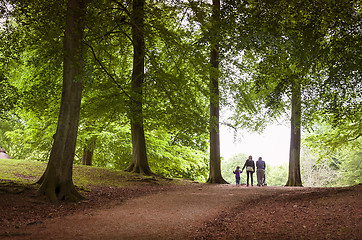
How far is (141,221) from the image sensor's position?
6992mm

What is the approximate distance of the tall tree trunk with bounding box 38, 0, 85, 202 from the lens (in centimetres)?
927

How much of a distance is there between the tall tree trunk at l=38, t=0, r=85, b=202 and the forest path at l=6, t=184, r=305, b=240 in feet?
5.75

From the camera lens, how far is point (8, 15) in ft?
32.2

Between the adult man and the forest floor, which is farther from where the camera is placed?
the adult man

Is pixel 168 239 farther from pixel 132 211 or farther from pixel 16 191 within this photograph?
pixel 16 191

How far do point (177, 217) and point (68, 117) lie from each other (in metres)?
4.60

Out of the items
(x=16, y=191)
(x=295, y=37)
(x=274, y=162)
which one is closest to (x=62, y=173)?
(x=16, y=191)

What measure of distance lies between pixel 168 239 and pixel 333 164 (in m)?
48.2

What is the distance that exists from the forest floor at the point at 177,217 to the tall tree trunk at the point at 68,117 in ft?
1.94

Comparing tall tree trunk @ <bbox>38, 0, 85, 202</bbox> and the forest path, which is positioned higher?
tall tree trunk @ <bbox>38, 0, 85, 202</bbox>

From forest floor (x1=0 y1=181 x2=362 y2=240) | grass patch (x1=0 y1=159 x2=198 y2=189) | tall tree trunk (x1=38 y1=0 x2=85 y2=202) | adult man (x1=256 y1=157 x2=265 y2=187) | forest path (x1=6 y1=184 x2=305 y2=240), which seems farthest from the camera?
adult man (x1=256 y1=157 x2=265 y2=187)

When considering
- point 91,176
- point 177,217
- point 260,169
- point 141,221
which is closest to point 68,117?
point 141,221

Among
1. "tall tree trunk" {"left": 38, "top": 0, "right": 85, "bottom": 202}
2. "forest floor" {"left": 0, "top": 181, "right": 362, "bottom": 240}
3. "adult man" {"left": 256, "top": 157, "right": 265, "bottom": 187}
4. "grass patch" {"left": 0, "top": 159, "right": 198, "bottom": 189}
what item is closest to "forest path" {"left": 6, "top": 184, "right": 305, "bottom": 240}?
"forest floor" {"left": 0, "top": 181, "right": 362, "bottom": 240}

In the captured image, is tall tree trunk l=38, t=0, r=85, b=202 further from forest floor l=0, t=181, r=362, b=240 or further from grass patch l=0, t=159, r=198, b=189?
grass patch l=0, t=159, r=198, b=189
